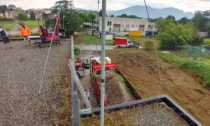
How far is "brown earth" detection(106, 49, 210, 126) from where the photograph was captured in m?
7.19

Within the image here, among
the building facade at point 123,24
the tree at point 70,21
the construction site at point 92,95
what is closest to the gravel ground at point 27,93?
the construction site at point 92,95

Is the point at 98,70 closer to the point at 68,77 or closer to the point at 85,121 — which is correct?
the point at 68,77

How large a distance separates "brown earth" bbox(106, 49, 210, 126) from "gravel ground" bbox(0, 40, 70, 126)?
531 cm

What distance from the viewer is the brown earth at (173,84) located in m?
7.19

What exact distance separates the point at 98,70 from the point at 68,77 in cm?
240

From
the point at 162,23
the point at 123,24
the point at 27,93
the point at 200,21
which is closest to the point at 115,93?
the point at 27,93

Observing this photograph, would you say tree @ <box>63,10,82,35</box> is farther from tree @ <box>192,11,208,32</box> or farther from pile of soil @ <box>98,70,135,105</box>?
tree @ <box>192,11,208,32</box>

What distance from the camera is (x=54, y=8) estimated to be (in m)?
19.1

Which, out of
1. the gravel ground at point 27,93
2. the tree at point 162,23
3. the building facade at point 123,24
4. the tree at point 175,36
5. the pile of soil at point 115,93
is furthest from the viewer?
the building facade at point 123,24

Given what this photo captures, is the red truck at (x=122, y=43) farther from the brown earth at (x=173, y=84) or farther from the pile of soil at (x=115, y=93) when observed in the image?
the pile of soil at (x=115, y=93)

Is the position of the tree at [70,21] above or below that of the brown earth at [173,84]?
above

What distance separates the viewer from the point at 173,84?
9531 mm

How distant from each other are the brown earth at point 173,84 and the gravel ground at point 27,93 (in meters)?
5.31

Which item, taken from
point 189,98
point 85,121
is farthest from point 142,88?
point 85,121
